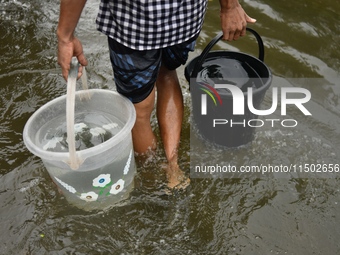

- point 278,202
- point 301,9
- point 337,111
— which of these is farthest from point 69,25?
point 301,9

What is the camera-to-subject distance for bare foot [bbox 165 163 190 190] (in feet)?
7.06

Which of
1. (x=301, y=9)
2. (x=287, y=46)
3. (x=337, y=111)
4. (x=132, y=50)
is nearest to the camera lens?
(x=132, y=50)

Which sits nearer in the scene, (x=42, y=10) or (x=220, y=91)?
(x=220, y=91)

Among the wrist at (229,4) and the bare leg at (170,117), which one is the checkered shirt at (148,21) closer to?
the wrist at (229,4)

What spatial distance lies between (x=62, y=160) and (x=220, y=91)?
879 mm

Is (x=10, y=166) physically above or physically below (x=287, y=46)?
below

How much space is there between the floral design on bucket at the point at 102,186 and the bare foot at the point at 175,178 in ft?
1.02

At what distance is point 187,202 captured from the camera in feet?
6.88

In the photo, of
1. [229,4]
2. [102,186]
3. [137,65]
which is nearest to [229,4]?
[229,4]

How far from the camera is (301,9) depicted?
3385 mm

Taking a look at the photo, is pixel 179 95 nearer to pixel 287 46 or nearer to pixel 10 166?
pixel 10 166

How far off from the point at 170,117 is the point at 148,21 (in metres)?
0.66

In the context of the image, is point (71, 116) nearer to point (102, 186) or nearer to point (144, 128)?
point (102, 186)
